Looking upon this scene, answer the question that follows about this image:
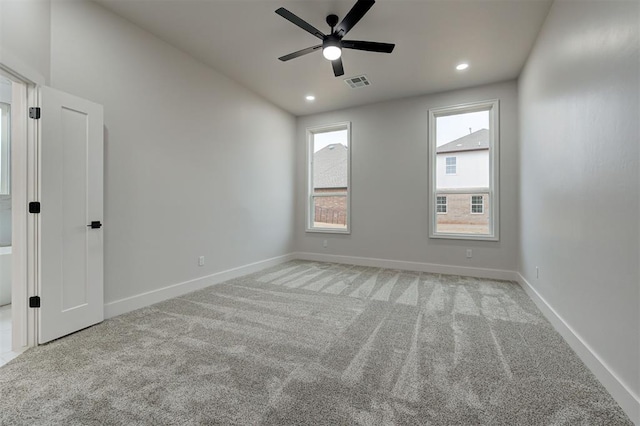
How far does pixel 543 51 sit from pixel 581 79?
1.18 metres

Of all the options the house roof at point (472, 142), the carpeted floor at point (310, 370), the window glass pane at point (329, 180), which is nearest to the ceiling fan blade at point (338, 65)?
the window glass pane at point (329, 180)

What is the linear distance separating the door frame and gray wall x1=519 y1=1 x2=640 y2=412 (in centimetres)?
390

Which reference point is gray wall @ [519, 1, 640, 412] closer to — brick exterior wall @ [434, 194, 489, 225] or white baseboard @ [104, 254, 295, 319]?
brick exterior wall @ [434, 194, 489, 225]

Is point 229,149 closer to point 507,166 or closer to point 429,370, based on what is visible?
point 429,370

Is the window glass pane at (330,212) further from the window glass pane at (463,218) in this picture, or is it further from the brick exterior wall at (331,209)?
the window glass pane at (463,218)

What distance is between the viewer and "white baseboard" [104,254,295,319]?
2.71 metres

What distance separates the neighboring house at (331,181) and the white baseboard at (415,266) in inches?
28.7

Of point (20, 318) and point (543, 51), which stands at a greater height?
point (543, 51)

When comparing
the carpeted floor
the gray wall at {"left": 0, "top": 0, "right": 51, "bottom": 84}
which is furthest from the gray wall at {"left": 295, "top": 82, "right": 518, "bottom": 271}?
the gray wall at {"left": 0, "top": 0, "right": 51, "bottom": 84}

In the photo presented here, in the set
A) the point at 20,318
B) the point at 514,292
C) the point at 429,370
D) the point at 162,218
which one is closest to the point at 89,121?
the point at 162,218

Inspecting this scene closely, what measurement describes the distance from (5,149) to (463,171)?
260 inches

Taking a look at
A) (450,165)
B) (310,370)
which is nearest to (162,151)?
(310,370)

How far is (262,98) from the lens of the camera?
15.7 feet

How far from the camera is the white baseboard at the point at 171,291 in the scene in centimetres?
271
